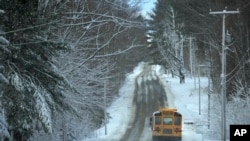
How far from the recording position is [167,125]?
34062mm

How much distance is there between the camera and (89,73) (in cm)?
2861

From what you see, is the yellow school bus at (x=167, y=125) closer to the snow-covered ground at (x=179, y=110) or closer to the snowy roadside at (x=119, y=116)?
the snow-covered ground at (x=179, y=110)

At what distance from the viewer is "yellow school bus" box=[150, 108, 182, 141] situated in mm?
33875

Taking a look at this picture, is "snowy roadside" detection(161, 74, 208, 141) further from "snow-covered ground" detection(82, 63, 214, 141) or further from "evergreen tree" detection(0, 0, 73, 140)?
"evergreen tree" detection(0, 0, 73, 140)

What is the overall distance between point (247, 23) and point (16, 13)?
28.9 metres

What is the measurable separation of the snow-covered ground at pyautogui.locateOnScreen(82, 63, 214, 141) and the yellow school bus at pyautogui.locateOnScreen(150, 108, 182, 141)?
3.19 meters

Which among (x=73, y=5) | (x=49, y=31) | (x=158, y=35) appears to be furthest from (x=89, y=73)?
(x=158, y=35)

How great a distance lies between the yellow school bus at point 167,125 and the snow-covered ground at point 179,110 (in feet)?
10.5

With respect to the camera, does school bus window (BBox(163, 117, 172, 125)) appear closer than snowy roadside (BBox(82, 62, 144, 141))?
Yes

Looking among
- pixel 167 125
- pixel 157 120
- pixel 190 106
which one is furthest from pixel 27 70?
pixel 190 106

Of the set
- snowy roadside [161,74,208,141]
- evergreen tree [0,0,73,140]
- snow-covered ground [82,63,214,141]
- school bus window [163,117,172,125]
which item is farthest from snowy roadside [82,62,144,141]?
evergreen tree [0,0,73,140]

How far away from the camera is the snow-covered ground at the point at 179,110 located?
4045 centimetres

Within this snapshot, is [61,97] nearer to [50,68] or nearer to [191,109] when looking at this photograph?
[50,68]

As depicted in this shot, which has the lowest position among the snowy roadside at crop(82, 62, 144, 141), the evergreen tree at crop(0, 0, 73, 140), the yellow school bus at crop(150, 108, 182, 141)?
the snowy roadside at crop(82, 62, 144, 141)
